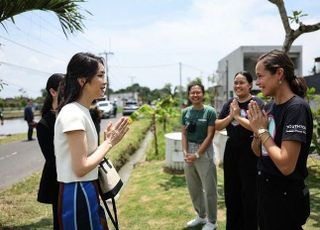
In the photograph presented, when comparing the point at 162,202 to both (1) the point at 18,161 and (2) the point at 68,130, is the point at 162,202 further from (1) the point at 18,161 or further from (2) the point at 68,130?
(1) the point at 18,161

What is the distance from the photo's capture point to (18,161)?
1205 centimetres

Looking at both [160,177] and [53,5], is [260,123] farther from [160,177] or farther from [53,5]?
[160,177]

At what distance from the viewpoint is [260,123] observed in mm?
2760

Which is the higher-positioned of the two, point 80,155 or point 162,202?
point 80,155

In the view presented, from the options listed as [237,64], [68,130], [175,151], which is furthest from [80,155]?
[237,64]

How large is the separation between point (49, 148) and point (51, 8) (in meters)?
2.38

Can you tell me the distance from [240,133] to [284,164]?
5.99ft

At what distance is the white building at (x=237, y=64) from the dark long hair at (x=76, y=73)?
26.0 m

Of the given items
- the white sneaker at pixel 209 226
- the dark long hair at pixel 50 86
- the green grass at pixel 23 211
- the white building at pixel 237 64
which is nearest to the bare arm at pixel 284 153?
the dark long hair at pixel 50 86

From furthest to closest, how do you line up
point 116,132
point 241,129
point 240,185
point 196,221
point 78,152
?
point 196,221, point 240,185, point 241,129, point 116,132, point 78,152

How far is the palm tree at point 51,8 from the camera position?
479cm

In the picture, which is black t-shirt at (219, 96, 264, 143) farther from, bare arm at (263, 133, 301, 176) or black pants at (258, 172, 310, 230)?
bare arm at (263, 133, 301, 176)

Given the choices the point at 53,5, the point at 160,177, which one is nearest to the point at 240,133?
the point at 53,5

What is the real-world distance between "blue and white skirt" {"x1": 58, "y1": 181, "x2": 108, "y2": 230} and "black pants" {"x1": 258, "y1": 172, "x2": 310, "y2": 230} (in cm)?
120
